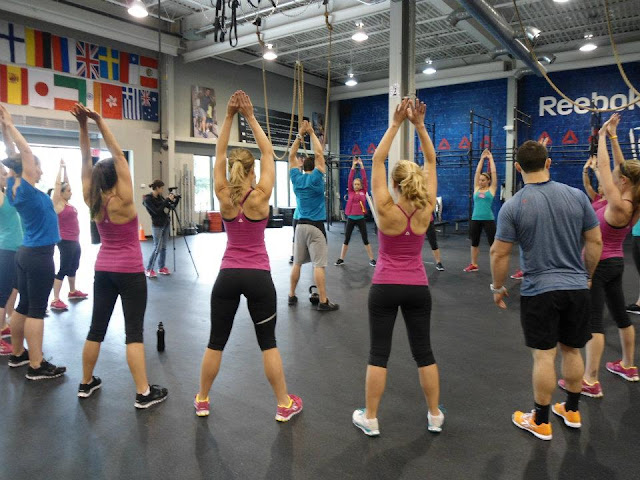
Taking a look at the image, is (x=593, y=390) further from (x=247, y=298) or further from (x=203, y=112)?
(x=203, y=112)

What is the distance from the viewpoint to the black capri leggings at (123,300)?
2.66m

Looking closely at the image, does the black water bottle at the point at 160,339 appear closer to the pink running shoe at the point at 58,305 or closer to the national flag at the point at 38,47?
the pink running shoe at the point at 58,305

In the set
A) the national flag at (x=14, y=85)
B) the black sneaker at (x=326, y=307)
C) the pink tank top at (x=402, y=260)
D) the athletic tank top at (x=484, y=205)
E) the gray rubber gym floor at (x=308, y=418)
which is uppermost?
the national flag at (x=14, y=85)

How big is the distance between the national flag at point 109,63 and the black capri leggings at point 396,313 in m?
11.4

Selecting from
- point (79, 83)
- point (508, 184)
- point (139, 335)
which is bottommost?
point (139, 335)

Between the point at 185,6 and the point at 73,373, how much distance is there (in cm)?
1000

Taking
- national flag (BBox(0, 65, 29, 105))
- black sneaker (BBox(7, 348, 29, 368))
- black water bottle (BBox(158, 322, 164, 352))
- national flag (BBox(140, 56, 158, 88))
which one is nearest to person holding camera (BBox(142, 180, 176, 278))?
black water bottle (BBox(158, 322, 164, 352))

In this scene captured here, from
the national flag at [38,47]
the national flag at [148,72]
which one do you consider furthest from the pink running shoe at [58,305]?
the national flag at [148,72]

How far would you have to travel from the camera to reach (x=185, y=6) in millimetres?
10992

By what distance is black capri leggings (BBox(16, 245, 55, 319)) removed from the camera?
3035 mm

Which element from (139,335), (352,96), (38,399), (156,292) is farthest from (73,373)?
(352,96)

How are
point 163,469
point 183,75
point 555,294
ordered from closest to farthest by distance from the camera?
point 163,469 < point 555,294 < point 183,75

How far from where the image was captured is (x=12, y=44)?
32.5ft

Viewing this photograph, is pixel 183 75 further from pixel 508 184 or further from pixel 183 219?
pixel 508 184
